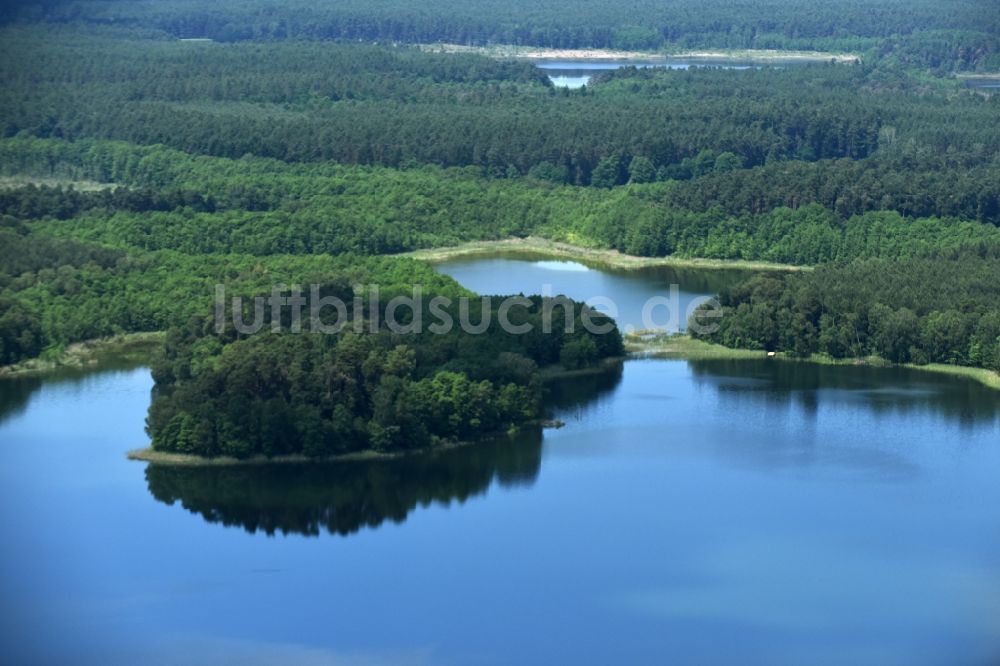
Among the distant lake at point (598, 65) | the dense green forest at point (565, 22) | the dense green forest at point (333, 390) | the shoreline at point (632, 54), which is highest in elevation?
the dense green forest at point (565, 22)

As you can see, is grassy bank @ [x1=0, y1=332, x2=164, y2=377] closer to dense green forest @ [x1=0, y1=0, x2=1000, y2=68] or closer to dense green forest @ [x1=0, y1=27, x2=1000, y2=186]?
dense green forest @ [x1=0, y1=27, x2=1000, y2=186]

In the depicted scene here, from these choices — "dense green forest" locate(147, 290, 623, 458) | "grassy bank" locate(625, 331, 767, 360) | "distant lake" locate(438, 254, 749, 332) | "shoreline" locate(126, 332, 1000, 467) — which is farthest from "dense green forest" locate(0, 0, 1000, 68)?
"dense green forest" locate(147, 290, 623, 458)

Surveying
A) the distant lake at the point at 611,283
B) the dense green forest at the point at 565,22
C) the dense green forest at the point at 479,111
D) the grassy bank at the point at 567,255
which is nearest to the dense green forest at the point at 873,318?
the distant lake at the point at 611,283

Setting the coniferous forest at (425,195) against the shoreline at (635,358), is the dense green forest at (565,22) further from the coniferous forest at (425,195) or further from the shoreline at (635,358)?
the shoreline at (635,358)

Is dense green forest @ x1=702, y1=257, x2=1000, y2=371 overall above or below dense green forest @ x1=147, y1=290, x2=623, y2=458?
above

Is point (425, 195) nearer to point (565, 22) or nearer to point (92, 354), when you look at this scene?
point (92, 354)

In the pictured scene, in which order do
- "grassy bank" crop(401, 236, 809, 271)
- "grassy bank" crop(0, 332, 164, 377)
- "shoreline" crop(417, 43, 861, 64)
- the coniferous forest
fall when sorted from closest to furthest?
the coniferous forest → "grassy bank" crop(0, 332, 164, 377) → "grassy bank" crop(401, 236, 809, 271) → "shoreline" crop(417, 43, 861, 64)
